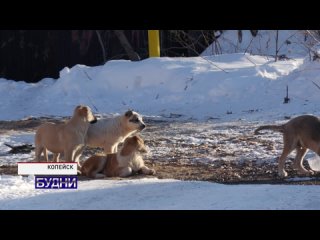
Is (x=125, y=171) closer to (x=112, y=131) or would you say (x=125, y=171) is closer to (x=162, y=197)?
(x=112, y=131)

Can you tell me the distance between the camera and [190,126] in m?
15.6

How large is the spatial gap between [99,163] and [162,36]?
15.9 metres

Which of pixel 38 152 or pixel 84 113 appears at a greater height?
pixel 84 113

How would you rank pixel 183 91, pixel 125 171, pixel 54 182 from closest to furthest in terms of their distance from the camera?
pixel 54 182, pixel 125 171, pixel 183 91

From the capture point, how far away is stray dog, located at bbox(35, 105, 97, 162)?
10.9 m

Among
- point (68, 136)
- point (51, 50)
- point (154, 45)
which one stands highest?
point (154, 45)

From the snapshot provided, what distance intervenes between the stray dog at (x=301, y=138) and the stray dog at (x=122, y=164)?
1.97 meters

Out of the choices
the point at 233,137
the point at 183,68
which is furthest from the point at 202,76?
the point at 233,137

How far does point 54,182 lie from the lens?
8.73 meters

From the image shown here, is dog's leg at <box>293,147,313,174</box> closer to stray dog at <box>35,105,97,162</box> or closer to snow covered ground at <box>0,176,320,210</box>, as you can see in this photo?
snow covered ground at <box>0,176,320,210</box>

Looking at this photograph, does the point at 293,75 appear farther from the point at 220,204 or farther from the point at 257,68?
the point at 220,204

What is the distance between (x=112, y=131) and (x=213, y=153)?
175 centimetres

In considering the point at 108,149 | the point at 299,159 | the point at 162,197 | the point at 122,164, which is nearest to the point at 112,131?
the point at 108,149

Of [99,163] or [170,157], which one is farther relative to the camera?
[170,157]
